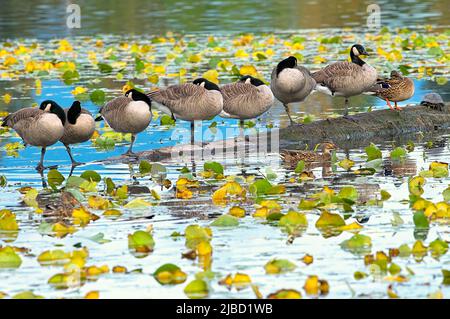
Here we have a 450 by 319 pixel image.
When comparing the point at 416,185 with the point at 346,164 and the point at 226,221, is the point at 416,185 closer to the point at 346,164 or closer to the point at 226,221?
the point at 346,164

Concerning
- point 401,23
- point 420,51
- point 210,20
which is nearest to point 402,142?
point 420,51

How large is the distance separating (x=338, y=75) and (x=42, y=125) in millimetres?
6094

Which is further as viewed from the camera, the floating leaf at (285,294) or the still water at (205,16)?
the still water at (205,16)

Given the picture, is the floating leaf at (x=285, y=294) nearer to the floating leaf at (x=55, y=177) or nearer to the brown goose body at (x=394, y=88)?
the floating leaf at (x=55, y=177)

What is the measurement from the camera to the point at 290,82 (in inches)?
795

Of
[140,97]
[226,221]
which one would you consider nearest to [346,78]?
[140,97]

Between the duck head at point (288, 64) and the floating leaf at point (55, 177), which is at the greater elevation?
the duck head at point (288, 64)

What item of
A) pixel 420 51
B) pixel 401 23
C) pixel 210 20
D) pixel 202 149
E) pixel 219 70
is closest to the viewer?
pixel 202 149

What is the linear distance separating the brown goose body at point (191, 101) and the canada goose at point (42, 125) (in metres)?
2.64

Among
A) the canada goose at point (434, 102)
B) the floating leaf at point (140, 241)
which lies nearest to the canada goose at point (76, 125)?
the floating leaf at point (140, 241)

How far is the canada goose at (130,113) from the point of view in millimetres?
18719

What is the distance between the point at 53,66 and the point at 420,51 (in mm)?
11262

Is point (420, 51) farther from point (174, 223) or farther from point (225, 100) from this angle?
point (174, 223)
